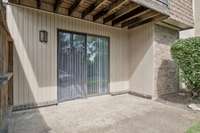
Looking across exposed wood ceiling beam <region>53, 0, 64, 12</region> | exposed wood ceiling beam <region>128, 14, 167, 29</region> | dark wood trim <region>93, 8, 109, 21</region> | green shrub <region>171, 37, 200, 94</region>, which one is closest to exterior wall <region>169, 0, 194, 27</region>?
exposed wood ceiling beam <region>128, 14, 167, 29</region>

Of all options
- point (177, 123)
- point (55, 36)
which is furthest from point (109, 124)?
point (55, 36)

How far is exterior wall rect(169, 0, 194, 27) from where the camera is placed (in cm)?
552

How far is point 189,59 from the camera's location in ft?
15.6

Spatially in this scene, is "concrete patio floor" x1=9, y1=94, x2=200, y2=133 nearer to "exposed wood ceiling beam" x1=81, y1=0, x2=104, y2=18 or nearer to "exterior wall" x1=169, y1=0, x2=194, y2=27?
"exposed wood ceiling beam" x1=81, y1=0, x2=104, y2=18

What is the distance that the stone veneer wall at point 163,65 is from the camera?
19.2ft

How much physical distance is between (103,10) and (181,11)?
3.03m

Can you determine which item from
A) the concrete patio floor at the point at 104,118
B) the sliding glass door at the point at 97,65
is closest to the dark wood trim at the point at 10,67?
the concrete patio floor at the point at 104,118

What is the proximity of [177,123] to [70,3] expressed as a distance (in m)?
4.27

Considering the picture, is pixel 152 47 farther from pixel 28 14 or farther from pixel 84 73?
→ pixel 28 14

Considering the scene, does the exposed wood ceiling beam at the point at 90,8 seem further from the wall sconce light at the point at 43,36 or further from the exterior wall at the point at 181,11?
the exterior wall at the point at 181,11

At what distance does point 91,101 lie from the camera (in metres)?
5.32

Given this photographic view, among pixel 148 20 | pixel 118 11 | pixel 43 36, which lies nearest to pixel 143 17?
pixel 148 20

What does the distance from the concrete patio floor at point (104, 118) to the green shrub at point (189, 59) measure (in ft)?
3.33

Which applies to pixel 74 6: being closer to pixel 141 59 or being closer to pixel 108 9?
pixel 108 9
